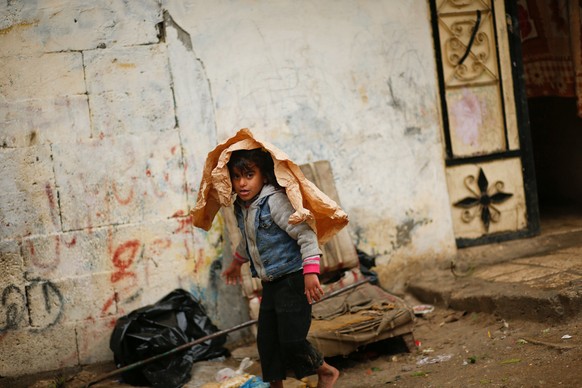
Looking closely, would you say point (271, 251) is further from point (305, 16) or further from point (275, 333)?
point (305, 16)

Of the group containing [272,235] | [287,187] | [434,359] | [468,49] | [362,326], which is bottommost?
[434,359]

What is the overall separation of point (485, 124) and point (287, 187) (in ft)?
10.7

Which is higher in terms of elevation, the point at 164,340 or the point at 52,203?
the point at 52,203

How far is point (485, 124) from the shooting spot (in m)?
5.90

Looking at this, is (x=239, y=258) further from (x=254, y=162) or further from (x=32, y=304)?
(x=32, y=304)

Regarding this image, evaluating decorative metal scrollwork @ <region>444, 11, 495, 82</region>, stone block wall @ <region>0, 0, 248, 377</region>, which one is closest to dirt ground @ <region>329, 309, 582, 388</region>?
stone block wall @ <region>0, 0, 248, 377</region>

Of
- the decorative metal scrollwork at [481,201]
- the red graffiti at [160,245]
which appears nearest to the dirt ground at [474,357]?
the decorative metal scrollwork at [481,201]

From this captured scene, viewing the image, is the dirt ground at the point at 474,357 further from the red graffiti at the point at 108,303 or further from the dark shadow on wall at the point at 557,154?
the dark shadow on wall at the point at 557,154

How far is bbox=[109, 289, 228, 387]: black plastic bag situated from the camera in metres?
4.38

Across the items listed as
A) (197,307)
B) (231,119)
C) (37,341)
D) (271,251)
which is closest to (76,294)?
(37,341)

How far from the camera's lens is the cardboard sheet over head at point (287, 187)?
3268 millimetres

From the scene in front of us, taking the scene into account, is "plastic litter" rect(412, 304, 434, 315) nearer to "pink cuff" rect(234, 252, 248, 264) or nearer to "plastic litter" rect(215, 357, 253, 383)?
"plastic litter" rect(215, 357, 253, 383)

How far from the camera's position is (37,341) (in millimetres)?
4789

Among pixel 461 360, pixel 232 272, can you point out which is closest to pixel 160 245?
pixel 232 272
